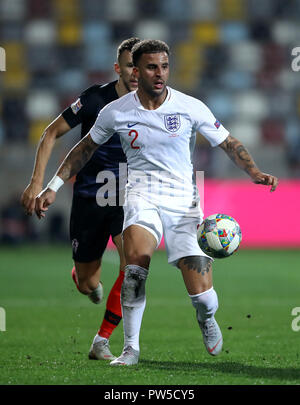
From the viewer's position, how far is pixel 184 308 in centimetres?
984

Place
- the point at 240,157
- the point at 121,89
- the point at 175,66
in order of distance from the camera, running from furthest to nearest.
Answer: the point at 175,66
the point at 121,89
the point at 240,157

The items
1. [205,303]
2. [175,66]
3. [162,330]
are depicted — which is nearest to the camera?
[205,303]

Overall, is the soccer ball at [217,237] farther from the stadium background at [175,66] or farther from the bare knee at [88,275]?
the stadium background at [175,66]

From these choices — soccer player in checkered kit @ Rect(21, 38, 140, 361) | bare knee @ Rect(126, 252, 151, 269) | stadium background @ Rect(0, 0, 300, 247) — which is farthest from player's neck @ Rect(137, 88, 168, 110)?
stadium background @ Rect(0, 0, 300, 247)

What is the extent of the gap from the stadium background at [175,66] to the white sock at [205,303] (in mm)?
15572

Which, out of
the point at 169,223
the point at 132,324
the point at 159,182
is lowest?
the point at 132,324

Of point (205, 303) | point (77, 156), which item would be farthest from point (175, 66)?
point (205, 303)

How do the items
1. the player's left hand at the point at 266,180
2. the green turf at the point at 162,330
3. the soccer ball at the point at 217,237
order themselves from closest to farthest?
the green turf at the point at 162,330
the player's left hand at the point at 266,180
the soccer ball at the point at 217,237

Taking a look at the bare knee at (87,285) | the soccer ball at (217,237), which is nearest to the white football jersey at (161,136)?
the soccer ball at (217,237)

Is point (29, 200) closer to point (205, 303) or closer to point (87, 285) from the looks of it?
point (205, 303)

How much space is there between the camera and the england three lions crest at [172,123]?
5.77m

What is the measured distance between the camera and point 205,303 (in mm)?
5727

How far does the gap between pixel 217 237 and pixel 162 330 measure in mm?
2449

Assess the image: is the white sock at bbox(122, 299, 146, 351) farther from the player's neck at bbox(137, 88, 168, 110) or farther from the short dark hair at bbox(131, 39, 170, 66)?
the short dark hair at bbox(131, 39, 170, 66)
